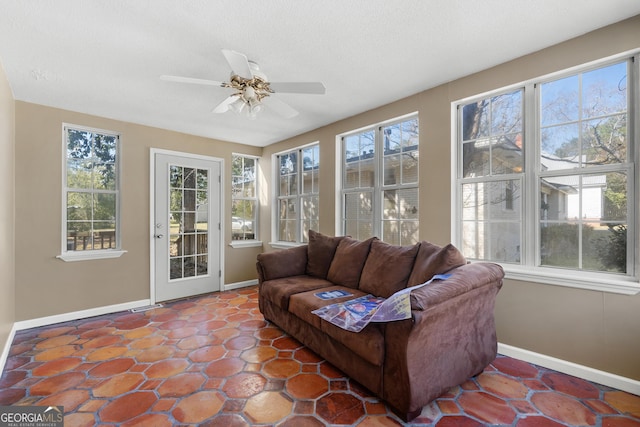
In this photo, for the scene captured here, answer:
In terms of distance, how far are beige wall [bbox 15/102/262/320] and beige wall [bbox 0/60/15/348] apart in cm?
16

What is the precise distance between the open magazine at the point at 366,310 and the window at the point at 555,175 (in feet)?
3.30

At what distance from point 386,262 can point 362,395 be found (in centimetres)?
113

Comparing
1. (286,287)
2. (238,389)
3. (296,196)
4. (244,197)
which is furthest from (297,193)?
(238,389)

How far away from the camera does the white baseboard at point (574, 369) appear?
188cm

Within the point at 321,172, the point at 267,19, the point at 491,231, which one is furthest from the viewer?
the point at 321,172

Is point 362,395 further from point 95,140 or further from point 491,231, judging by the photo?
point 95,140

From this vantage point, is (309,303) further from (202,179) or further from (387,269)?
(202,179)

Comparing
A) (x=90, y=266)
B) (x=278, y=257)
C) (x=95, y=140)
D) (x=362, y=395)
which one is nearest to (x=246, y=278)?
(x=278, y=257)

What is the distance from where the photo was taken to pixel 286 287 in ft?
9.41

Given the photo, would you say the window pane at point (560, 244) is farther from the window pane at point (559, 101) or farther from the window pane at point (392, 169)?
the window pane at point (392, 169)

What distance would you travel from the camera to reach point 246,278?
193 inches

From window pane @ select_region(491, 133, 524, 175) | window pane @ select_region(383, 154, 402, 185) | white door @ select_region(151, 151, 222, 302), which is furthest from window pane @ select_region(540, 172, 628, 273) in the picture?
white door @ select_region(151, 151, 222, 302)

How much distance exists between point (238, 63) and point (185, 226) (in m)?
3.08

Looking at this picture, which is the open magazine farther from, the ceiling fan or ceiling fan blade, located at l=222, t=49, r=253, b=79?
ceiling fan blade, located at l=222, t=49, r=253, b=79
